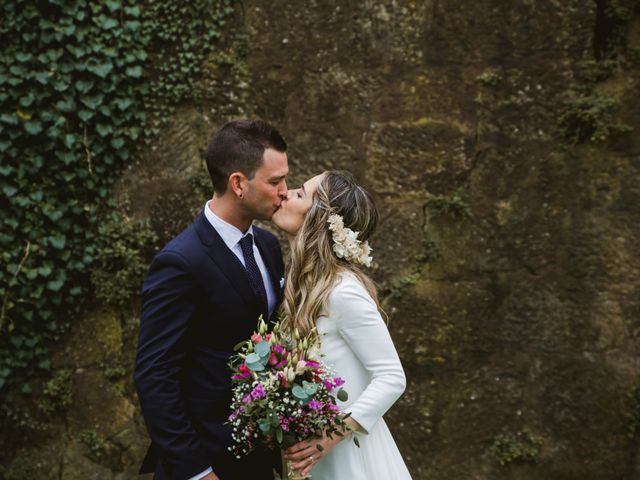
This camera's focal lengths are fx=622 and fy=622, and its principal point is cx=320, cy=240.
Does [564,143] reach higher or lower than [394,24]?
lower

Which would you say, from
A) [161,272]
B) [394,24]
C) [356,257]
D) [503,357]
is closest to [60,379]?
[161,272]

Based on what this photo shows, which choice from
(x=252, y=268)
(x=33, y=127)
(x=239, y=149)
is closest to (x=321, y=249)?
(x=252, y=268)

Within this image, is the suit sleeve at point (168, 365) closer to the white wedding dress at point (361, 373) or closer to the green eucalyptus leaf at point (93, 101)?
the white wedding dress at point (361, 373)

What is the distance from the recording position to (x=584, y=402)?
15.0 feet

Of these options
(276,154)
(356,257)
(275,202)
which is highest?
(276,154)

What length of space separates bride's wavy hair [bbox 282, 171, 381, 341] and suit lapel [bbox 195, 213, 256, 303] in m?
0.18

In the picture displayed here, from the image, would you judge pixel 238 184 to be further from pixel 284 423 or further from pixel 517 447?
pixel 517 447

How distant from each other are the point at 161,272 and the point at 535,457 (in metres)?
3.33

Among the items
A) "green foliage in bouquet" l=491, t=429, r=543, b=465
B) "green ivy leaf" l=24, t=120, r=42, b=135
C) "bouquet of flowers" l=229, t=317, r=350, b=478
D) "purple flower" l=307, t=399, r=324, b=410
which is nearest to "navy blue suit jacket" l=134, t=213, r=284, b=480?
"bouquet of flowers" l=229, t=317, r=350, b=478

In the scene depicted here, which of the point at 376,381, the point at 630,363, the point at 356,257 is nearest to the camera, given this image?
the point at 376,381

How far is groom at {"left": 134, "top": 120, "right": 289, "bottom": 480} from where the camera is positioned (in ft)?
8.26

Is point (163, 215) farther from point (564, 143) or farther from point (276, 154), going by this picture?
point (564, 143)

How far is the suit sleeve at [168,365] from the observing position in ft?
8.19

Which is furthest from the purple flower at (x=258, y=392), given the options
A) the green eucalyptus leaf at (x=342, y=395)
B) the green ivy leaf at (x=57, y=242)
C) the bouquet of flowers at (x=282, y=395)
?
the green ivy leaf at (x=57, y=242)
